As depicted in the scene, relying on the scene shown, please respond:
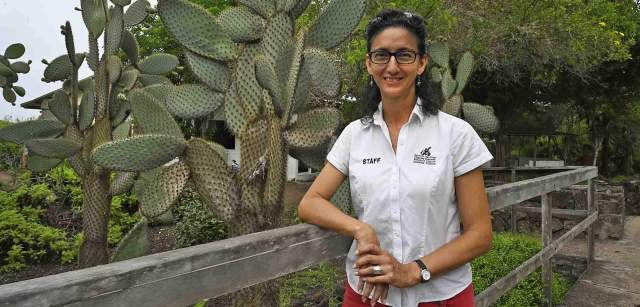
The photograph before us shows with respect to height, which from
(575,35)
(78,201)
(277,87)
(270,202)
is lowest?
(78,201)

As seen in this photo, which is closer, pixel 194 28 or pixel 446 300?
pixel 446 300

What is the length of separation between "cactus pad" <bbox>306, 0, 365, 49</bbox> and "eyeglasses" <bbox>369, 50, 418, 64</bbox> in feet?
5.16

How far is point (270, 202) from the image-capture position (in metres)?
2.97

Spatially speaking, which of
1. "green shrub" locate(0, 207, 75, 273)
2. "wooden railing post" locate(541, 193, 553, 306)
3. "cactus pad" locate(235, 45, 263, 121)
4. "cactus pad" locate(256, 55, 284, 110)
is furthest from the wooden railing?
"green shrub" locate(0, 207, 75, 273)

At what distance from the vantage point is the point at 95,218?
205 inches

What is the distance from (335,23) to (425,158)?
1826mm

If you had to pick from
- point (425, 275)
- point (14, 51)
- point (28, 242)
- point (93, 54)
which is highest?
point (14, 51)

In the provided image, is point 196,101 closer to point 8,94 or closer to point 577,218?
point 8,94

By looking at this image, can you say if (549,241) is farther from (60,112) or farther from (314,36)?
(60,112)

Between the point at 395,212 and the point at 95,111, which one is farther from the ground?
the point at 95,111

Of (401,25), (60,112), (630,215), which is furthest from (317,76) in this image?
(630,215)

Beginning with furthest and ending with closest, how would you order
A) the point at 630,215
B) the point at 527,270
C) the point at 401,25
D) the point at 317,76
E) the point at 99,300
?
the point at 630,215
the point at 527,270
the point at 317,76
the point at 401,25
the point at 99,300

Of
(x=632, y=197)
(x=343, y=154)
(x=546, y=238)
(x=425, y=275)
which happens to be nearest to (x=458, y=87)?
(x=546, y=238)

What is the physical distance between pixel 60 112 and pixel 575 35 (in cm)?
880
